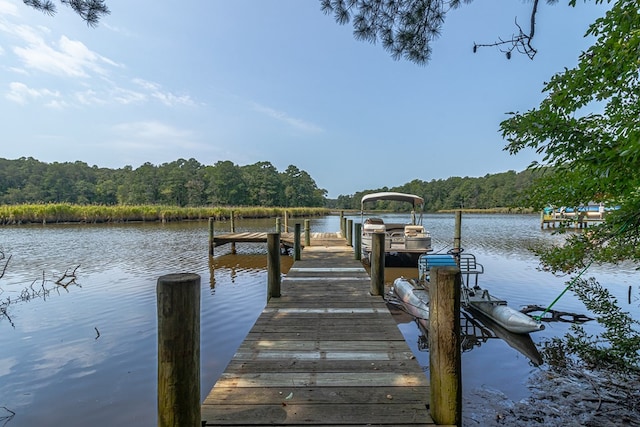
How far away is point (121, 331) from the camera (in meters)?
6.21

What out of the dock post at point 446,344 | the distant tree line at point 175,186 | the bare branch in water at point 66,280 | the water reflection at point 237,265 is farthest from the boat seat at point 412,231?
the distant tree line at point 175,186

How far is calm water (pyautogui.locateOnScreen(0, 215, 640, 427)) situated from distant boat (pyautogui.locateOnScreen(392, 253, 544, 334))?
315 millimetres

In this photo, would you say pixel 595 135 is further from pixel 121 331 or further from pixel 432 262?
pixel 121 331

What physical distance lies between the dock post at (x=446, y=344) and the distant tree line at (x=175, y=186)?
70715 millimetres

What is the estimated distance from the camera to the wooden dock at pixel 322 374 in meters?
2.38

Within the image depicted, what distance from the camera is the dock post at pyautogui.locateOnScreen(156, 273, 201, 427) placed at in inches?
71.4

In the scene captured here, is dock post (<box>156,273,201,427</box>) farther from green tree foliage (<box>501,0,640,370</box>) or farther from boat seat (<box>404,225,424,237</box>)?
boat seat (<box>404,225,424,237</box>)

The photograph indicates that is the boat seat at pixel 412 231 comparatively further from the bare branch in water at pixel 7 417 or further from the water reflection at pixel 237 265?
the bare branch in water at pixel 7 417

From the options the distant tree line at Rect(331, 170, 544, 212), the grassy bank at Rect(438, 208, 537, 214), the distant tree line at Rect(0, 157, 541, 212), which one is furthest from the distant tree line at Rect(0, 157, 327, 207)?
the grassy bank at Rect(438, 208, 537, 214)

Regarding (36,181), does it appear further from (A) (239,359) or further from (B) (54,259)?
(A) (239,359)

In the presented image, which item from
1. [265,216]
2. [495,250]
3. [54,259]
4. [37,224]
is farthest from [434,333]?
[265,216]

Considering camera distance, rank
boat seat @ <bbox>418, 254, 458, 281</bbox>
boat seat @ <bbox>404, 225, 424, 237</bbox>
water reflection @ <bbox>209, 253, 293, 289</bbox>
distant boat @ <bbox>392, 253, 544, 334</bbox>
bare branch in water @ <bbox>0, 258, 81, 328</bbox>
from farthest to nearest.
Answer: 1. boat seat @ <bbox>404, 225, 424, 237</bbox>
2. water reflection @ <bbox>209, 253, 293, 289</bbox>
3. boat seat @ <bbox>418, 254, 458, 281</bbox>
4. bare branch in water @ <bbox>0, 258, 81, 328</bbox>
5. distant boat @ <bbox>392, 253, 544, 334</bbox>

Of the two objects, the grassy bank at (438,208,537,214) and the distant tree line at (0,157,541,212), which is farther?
the distant tree line at (0,157,541,212)

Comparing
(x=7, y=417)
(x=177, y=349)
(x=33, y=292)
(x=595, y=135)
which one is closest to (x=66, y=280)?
(x=33, y=292)
